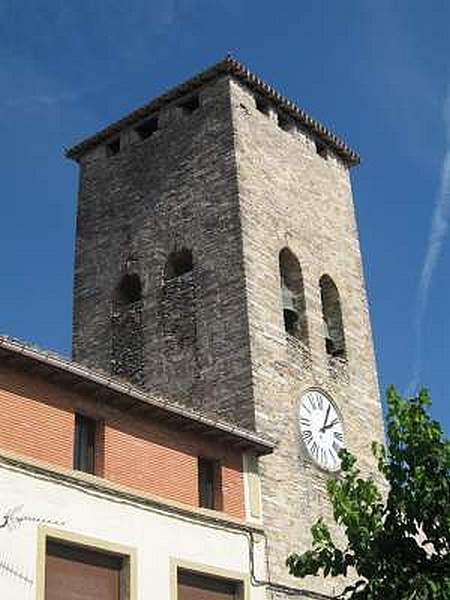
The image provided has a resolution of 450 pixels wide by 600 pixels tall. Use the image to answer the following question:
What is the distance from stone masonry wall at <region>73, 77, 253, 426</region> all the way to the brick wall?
2082mm

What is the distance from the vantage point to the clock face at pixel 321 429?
818 inches

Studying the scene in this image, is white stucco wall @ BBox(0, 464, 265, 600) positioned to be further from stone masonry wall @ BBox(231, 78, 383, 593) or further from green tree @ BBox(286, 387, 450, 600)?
green tree @ BBox(286, 387, 450, 600)

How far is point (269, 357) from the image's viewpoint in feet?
68.3

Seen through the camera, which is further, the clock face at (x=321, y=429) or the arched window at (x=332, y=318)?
the arched window at (x=332, y=318)

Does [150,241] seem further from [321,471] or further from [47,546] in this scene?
[47,546]

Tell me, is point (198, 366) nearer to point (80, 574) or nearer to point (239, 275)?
point (239, 275)

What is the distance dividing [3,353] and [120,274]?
30.6 ft

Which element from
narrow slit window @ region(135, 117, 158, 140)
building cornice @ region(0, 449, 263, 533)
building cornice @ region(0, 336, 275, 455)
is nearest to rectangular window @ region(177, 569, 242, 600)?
building cornice @ region(0, 449, 263, 533)

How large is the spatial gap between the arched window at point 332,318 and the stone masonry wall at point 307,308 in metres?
0.14

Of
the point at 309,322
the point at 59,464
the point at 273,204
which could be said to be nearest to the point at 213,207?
the point at 273,204

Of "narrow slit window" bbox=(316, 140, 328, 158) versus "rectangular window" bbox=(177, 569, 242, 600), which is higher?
"narrow slit window" bbox=(316, 140, 328, 158)

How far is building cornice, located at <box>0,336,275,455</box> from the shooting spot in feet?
49.2

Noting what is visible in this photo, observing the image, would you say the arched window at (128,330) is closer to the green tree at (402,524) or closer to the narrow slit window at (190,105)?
the narrow slit window at (190,105)

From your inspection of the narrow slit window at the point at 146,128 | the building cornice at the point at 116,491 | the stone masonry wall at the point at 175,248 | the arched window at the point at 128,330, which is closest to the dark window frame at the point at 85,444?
the building cornice at the point at 116,491
